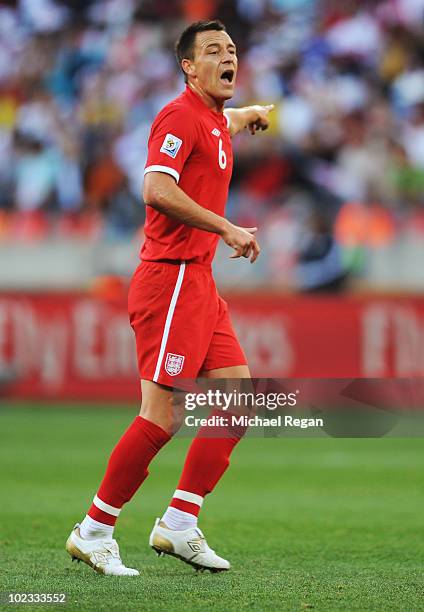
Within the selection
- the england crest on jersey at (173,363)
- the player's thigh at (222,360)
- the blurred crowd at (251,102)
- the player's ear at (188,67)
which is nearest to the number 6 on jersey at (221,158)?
the player's ear at (188,67)

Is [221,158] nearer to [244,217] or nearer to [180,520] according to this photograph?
[180,520]

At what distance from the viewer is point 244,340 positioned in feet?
43.2

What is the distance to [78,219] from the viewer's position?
1457 centimetres

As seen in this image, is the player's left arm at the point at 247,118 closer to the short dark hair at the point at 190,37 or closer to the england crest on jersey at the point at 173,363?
the short dark hair at the point at 190,37

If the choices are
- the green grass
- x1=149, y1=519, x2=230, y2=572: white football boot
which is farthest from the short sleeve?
the green grass

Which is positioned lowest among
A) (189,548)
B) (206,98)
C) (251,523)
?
(251,523)

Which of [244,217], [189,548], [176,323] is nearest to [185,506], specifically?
[189,548]

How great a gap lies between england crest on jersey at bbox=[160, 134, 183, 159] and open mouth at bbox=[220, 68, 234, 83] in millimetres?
412

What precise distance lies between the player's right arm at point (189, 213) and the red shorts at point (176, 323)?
301 millimetres

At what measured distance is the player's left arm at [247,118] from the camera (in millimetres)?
5266

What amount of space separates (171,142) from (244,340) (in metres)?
8.69

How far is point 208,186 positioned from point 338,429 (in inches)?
48.9

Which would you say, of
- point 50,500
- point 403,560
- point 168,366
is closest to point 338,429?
point 168,366

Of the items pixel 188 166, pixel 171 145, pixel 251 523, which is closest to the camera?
pixel 171 145
